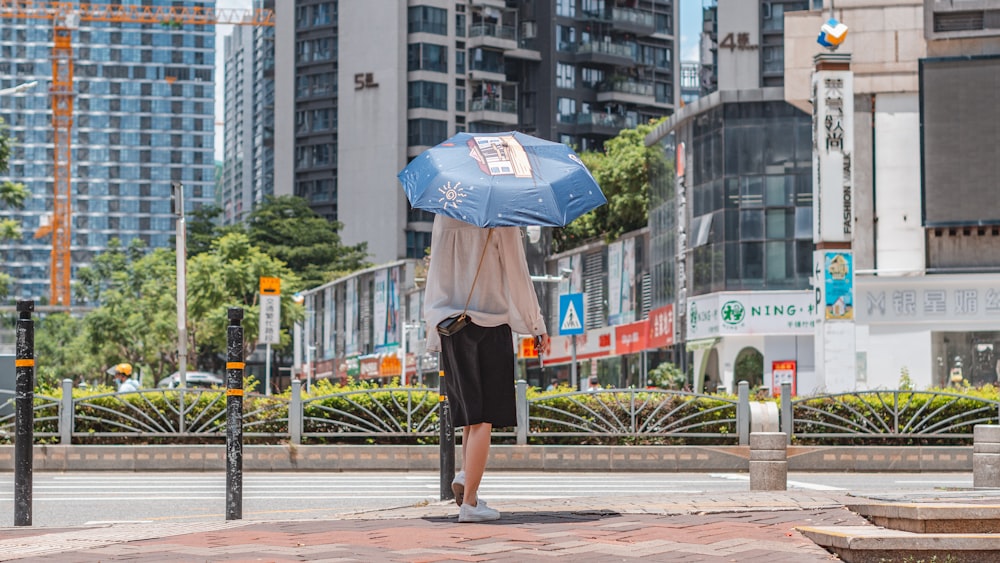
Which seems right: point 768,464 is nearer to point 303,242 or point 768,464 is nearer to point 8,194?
point 8,194

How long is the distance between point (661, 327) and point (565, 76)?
5888cm

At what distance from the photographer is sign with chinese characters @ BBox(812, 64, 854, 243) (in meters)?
33.9

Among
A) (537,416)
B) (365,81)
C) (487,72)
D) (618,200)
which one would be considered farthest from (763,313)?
(365,81)

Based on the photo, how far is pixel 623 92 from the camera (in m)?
112

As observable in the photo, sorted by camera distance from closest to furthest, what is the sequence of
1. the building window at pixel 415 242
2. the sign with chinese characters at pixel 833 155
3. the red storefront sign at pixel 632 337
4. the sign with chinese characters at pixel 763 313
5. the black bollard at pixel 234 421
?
1. the black bollard at pixel 234 421
2. the sign with chinese characters at pixel 833 155
3. the sign with chinese characters at pixel 763 313
4. the red storefront sign at pixel 632 337
5. the building window at pixel 415 242

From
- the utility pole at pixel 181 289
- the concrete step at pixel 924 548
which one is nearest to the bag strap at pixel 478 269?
the concrete step at pixel 924 548

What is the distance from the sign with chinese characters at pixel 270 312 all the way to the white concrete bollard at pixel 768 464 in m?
17.2

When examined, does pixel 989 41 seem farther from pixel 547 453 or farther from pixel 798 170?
pixel 547 453

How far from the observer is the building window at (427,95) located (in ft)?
352

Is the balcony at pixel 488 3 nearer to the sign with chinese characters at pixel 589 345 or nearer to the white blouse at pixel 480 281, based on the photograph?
the sign with chinese characters at pixel 589 345

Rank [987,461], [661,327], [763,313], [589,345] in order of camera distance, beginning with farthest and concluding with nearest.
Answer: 1. [589,345]
2. [661,327]
3. [763,313]
4. [987,461]

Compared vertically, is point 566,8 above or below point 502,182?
above

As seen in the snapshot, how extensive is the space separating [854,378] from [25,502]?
A: 27.6 m

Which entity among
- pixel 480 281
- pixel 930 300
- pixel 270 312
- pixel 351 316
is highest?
pixel 351 316
